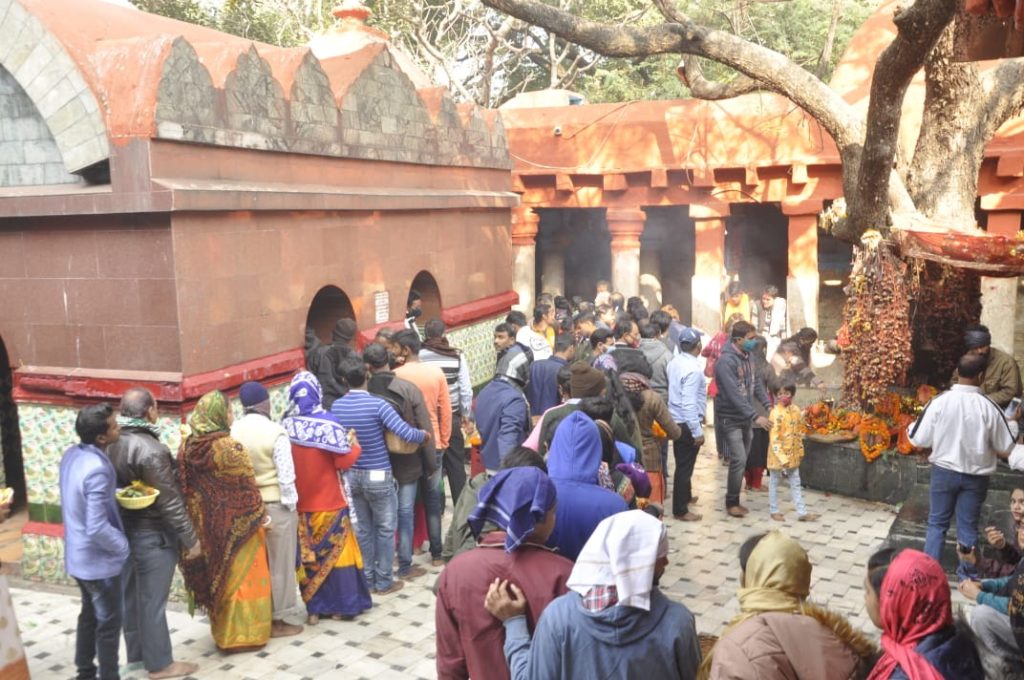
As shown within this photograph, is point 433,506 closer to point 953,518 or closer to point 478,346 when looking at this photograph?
point 953,518

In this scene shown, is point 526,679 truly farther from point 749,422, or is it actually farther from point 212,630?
point 749,422

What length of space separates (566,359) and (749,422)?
1724 millimetres

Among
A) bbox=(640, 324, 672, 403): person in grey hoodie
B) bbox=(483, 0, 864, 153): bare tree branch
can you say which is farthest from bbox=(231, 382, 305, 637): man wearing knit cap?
bbox=(640, 324, 672, 403): person in grey hoodie

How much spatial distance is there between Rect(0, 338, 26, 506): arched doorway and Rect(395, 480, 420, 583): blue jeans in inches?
158

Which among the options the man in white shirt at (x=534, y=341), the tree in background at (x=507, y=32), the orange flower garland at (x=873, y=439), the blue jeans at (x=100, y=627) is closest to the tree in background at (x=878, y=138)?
the orange flower garland at (x=873, y=439)

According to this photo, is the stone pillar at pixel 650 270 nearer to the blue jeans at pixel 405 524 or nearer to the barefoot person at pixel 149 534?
the blue jeans at pixel 405 524

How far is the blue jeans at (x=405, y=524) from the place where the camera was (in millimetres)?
6992

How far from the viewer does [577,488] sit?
407 centimetres

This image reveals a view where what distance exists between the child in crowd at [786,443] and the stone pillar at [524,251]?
7.80m

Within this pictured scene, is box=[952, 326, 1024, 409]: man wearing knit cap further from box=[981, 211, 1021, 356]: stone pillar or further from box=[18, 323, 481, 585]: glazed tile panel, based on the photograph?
box=[18, 323, 481, 585]: glazed tile panel

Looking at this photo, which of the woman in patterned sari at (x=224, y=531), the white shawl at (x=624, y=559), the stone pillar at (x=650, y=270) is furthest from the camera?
the stone pillar at (x=650, y=270)

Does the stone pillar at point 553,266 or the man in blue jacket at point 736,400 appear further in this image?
the stone pillar at point 553,266

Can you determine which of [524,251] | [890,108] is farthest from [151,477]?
[524,251]

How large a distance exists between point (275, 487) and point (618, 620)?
11.5 feet
